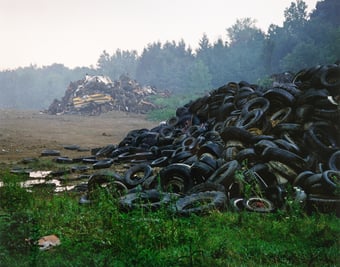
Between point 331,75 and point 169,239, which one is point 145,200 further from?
point 331,75

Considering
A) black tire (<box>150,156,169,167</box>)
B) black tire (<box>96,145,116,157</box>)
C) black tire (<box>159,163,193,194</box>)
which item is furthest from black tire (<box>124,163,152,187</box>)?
black tire (<box>96,145,116,157</box>)

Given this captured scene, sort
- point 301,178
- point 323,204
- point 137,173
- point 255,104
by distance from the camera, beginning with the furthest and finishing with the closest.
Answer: point 255,104
point 137,173
point 301,178
point 323,204

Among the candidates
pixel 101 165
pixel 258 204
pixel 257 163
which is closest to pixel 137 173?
pixel 101 165

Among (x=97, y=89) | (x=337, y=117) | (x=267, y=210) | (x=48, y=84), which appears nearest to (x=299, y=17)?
(x=97, y=89)

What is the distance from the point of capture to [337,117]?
8.51 metres

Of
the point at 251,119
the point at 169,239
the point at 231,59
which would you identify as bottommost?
the point at 169,239

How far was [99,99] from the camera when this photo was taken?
4172 cm

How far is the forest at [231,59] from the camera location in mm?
43013

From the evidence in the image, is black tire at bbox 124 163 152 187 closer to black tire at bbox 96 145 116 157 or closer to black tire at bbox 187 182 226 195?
black tire at bbox 187 182 226 195

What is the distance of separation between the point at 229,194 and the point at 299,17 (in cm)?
5870

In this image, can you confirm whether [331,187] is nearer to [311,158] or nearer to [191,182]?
[311,158]

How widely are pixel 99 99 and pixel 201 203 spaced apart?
3664 cm

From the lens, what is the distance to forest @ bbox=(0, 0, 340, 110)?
43.0 meters

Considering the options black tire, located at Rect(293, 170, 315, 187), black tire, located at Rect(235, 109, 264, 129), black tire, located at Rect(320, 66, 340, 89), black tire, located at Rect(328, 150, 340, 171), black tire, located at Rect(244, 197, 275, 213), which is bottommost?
black tire, located at Rect(244, 197, 275, 213)
